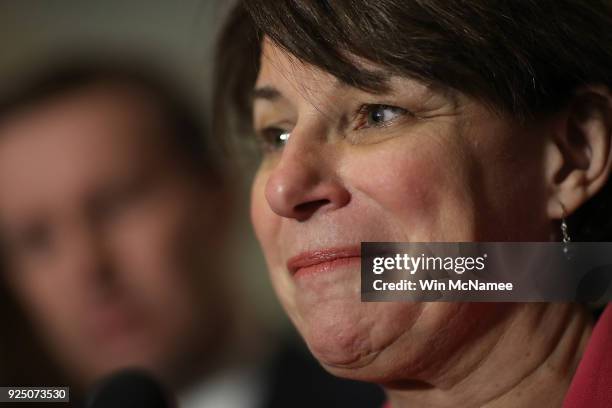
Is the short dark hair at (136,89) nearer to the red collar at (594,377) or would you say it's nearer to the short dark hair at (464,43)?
the short dark hair at (464,43)

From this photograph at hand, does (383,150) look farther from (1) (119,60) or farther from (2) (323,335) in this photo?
(1) (119,60)

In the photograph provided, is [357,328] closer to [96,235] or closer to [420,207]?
[420,207]

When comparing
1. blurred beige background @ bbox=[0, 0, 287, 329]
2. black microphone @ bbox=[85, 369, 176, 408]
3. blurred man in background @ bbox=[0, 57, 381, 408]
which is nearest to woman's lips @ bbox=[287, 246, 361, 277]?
black microphone @ bbox=[85, 369, 176, 408]

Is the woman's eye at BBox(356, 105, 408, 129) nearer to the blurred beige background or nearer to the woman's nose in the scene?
the woman's nose

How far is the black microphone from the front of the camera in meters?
0.84

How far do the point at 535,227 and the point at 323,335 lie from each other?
235mm

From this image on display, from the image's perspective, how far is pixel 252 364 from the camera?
1.51 m

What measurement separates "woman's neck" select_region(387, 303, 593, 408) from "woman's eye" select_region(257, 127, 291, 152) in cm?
31

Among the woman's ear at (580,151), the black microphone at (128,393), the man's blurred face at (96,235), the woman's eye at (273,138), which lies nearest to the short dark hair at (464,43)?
the woman's ear at (580,151)

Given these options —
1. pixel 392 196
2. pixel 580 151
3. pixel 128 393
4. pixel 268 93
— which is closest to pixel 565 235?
pixel 580 151

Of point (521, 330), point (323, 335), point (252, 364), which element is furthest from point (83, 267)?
point (521, 330)

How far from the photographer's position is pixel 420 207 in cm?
74

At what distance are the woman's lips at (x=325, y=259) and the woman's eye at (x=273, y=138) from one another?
0.54ft

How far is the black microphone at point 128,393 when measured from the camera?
33.2 inches
